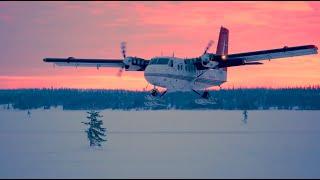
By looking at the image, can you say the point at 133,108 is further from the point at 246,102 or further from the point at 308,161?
the point at 308,161

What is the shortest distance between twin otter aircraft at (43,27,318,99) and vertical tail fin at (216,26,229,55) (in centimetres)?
317

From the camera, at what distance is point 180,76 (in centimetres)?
4862

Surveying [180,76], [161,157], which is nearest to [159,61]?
[180,76]

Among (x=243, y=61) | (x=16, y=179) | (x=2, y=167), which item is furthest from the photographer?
(x=243, y=61)

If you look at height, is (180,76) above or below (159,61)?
below

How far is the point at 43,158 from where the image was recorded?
49906 millimetres

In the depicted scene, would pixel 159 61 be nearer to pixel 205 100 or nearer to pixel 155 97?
pixel 155 97

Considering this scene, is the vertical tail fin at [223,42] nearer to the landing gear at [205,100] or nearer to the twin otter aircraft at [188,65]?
the twin otter aircraft at [188,65]

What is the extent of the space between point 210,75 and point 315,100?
147 m

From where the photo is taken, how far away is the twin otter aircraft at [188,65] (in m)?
46.7

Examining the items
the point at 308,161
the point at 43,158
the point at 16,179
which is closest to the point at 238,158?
the point at 308,161

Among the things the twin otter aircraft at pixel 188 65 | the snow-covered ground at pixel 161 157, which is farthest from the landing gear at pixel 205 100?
the snow-covered ground at pixel 161 157

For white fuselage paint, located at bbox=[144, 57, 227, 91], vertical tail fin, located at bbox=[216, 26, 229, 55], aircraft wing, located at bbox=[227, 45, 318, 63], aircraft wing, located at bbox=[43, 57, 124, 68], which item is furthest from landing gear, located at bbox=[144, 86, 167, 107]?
vertical tail fin, located at bbox=[216, 26, 229, 55]

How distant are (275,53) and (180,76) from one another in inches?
Answer: 329
